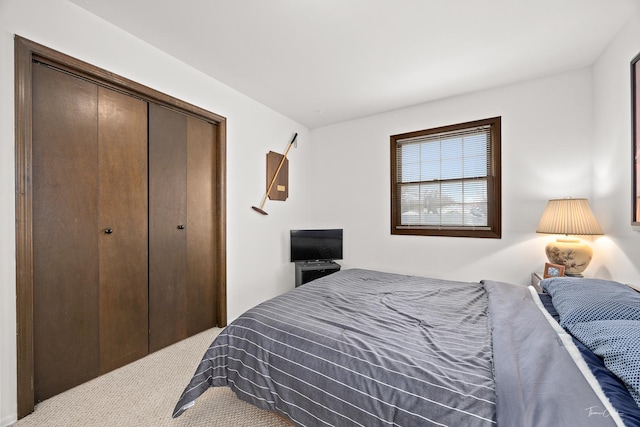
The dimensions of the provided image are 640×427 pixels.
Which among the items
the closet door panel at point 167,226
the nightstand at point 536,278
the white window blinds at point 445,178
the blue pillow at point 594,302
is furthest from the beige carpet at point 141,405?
the white window blinds at point 445,178

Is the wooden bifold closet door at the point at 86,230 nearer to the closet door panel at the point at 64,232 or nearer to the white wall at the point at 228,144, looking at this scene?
the closet door panel at the point at 64,232

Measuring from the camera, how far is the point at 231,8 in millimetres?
1779

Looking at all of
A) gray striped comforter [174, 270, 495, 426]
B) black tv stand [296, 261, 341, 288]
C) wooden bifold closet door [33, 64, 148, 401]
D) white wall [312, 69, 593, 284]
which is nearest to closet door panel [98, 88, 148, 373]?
wooden bifold closet door [33, 64, 148, 401]

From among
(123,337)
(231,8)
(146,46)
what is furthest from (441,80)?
(123,337)

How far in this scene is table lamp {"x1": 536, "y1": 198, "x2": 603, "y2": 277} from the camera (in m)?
2.22

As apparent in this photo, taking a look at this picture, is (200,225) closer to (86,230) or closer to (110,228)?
(110,228)

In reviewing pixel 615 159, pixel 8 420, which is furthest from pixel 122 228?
pixel 615 159

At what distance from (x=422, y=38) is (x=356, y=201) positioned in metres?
Result: 2.14

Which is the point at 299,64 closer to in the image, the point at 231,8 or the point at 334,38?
the point at 334,38

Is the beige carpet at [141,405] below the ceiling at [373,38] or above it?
below

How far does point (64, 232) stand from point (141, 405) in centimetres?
125

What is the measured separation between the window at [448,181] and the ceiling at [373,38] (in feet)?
1.83

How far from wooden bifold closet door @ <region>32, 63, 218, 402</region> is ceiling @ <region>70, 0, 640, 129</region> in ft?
2.16

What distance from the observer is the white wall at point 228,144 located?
1.51 metres
